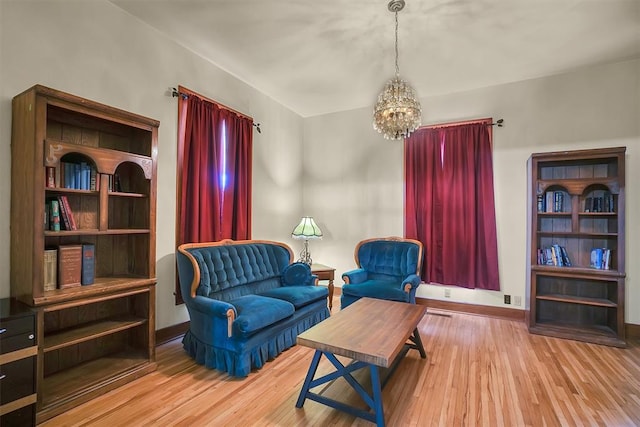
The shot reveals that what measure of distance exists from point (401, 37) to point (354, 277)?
275cm

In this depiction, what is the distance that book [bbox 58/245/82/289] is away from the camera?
2127 millimetres

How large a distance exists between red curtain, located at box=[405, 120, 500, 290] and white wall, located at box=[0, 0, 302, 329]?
2.31 meters

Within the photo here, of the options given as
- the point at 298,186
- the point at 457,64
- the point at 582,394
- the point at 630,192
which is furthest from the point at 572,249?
the point at 298,186

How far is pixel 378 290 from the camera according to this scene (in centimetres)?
365

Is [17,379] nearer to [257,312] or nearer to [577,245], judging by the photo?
[257,312]

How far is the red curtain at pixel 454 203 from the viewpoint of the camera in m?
4.11

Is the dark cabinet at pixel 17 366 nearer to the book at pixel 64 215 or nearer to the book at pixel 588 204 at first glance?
the book at pixel 64 215

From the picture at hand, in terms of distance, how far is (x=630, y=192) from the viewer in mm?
3484

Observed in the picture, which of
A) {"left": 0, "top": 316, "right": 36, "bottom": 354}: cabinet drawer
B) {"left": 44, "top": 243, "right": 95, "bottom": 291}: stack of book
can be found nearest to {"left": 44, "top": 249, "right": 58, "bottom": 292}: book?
{"left": 44, "top": 243, "right": 95, "bottom": 291}: stack of book

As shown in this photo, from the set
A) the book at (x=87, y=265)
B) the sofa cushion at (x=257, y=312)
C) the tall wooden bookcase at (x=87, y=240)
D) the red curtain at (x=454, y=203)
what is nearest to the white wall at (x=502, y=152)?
the red curtain at (x=454, y=203)

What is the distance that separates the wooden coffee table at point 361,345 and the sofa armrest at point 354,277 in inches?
46.3

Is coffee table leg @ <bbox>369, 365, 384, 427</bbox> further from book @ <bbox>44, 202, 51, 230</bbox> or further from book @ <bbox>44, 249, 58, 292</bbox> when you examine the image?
book @ <bbox>44, 202, 51, 230</bbox>

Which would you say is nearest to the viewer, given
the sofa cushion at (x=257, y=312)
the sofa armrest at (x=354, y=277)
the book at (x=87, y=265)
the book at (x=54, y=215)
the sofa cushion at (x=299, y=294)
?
the book at (x=54, y=215)

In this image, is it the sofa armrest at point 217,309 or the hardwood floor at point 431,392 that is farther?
the sofa armrest at point 217,309
